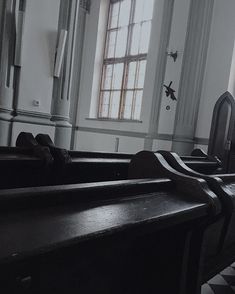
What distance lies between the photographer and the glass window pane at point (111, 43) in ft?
26.7

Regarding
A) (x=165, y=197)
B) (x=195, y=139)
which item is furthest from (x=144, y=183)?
(x=195, y=139)

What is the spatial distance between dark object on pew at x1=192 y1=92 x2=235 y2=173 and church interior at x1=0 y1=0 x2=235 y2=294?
0.05ft

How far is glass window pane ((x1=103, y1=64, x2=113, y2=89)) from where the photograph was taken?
816 cm

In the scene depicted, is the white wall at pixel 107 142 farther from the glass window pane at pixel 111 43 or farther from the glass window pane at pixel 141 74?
the glass window pane at pixel 111 43

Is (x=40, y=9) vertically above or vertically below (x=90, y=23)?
below

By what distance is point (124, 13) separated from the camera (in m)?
7.86

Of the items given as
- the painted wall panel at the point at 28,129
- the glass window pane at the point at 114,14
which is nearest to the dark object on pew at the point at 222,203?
the painted wall panel at the point at 28,129

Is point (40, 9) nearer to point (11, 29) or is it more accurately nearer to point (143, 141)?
point (11, 29)

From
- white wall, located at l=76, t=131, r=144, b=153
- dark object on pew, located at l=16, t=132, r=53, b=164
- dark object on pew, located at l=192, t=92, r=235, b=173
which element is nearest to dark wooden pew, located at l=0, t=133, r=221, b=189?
dark object on pew, located at l=16, t=132, r=53, b=164

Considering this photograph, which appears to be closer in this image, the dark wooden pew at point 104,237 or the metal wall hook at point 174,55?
the dark wooden pew at point 104,237

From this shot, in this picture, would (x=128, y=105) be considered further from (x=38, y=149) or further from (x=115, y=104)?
(x=38, y=149)

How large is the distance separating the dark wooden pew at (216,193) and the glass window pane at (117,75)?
6469 mm

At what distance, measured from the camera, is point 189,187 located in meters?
1.26

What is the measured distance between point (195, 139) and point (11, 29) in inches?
135
